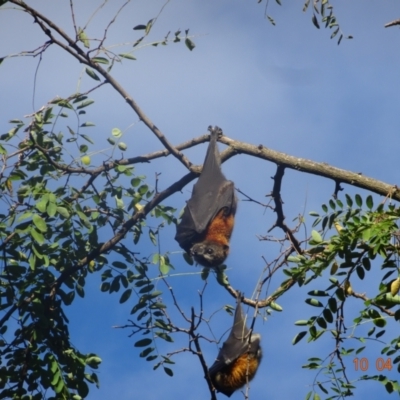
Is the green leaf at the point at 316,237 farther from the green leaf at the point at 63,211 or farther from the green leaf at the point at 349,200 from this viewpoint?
the green leaf at the point at 63,211

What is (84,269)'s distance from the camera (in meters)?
9.16

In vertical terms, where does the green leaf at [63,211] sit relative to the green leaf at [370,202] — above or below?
above

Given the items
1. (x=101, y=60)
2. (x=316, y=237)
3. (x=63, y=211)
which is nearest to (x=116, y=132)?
(x=101, y=60)

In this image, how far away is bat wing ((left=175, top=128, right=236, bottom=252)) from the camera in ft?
33.1

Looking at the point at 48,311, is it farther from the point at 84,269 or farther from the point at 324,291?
the point at 324,291

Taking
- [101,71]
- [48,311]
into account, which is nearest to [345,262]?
[101,71]

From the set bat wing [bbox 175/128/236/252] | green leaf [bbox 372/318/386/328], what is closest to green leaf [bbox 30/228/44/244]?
bat wing [bbox 175/128/236/252]

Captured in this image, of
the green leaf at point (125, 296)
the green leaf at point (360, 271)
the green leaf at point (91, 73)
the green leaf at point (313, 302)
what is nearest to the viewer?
the green leaf at point (360, 271)

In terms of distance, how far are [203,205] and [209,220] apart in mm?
460

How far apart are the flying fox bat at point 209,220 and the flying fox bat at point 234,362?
3.93ft

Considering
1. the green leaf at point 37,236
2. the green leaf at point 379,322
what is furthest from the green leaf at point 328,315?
the green leaf at point 37,236

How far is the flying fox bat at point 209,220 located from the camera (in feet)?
33.4

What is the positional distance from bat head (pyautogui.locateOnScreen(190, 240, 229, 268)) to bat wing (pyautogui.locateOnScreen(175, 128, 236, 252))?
181mm

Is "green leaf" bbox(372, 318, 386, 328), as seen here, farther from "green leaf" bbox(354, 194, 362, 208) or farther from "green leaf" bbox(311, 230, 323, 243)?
"green leaf" bbox(354, 194, 362, 208)
